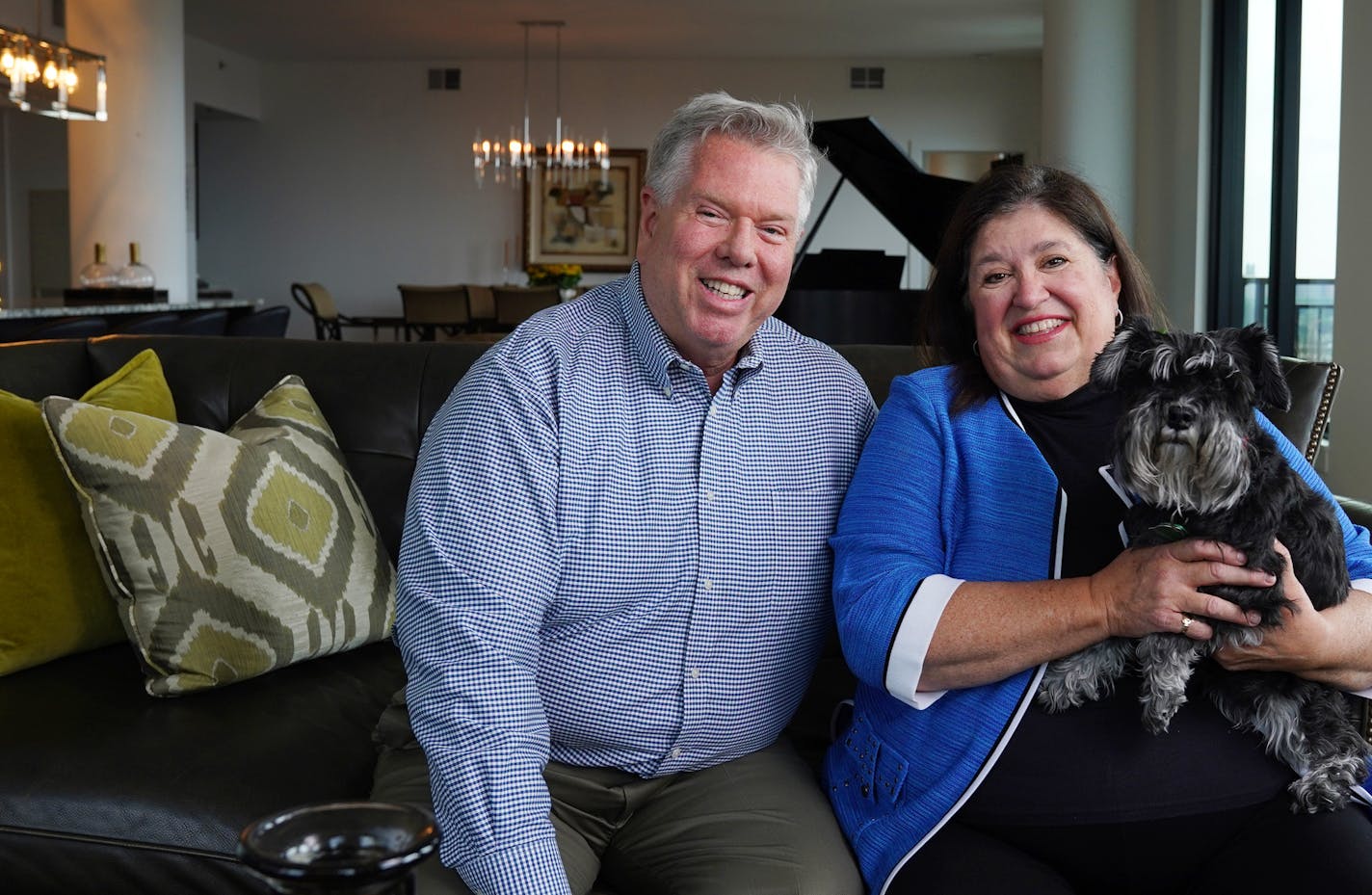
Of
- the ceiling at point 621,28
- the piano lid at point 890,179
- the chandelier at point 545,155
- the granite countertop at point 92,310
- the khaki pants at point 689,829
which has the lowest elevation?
the khaki pants at point 689,829

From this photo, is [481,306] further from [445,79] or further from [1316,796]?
[1316,796]

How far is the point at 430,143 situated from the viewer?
13.6 m

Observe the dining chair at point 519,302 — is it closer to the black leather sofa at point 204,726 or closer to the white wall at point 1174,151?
the white wall at point 1174,151

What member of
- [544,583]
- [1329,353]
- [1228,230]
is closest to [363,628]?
[544,583]

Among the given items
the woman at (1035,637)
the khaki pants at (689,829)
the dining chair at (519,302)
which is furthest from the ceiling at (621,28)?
the khaki pants at (689,829)

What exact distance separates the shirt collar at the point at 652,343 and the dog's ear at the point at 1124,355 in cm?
51

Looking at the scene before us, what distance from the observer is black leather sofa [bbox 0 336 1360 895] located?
1.67 meters

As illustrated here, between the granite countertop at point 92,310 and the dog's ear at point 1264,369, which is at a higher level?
the granite countertop at point 92,310

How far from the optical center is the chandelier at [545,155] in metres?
12.8

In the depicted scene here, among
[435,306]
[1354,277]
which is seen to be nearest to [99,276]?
[435,306]

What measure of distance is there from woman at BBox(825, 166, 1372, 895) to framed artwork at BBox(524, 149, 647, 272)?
1190 cm

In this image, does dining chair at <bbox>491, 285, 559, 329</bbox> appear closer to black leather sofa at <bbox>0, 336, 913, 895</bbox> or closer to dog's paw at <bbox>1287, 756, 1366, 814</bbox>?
black leather sofa at <bbox>0, 336, 913, 895</bbox>

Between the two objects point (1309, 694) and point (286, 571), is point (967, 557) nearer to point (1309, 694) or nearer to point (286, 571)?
point (1309, 694)

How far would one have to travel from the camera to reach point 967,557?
62.9 inches
